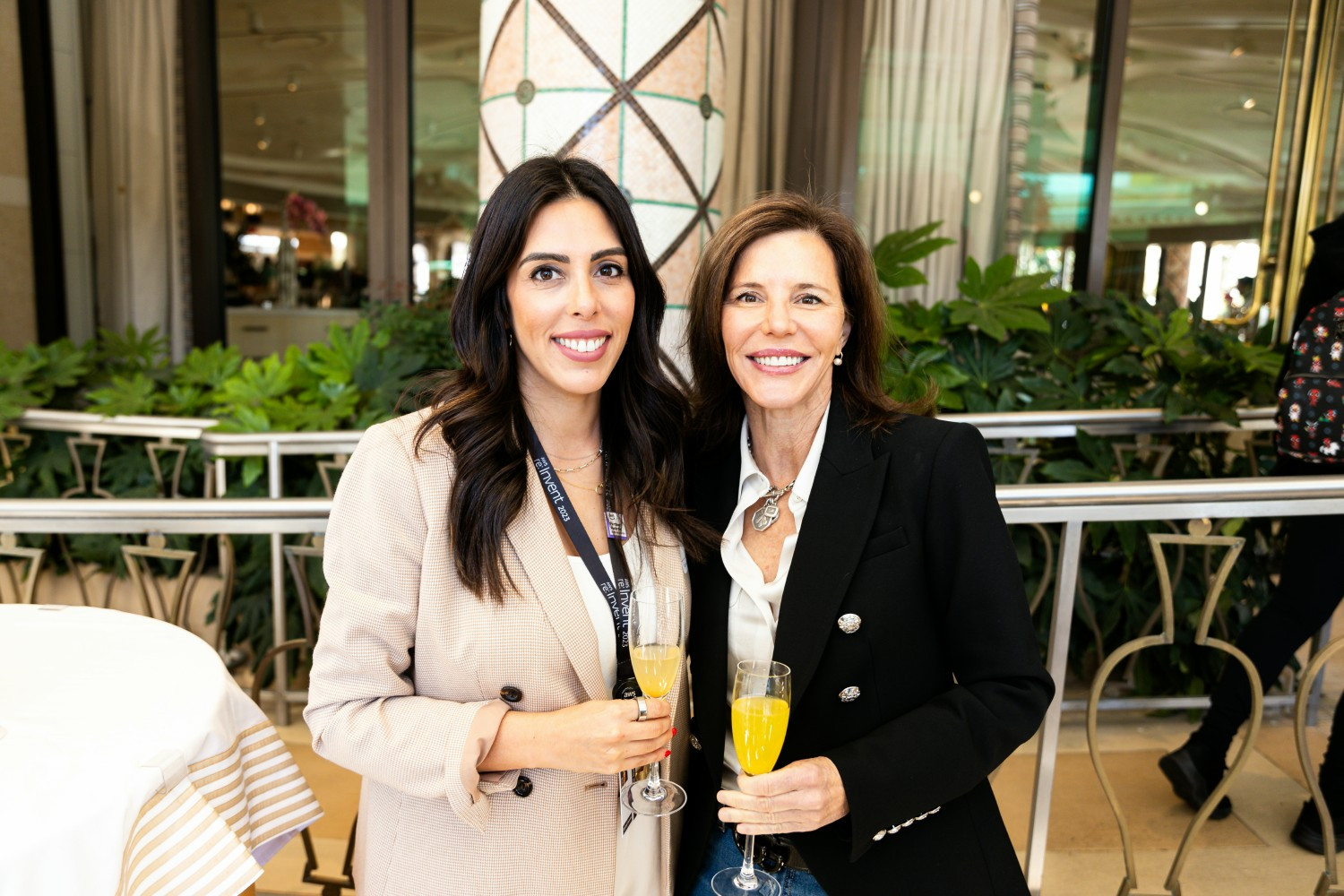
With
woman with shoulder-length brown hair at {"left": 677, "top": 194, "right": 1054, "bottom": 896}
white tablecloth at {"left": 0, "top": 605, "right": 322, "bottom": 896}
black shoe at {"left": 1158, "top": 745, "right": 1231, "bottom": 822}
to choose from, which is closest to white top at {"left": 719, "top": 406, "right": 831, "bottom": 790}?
woman with shoulder-length brown hair at {"left": 677, "top": 194, "right": 1054, "bottom": 896}

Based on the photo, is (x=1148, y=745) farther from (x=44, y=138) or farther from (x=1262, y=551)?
(x=44, y=138)

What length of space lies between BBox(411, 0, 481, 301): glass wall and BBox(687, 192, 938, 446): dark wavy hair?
15.1 ft

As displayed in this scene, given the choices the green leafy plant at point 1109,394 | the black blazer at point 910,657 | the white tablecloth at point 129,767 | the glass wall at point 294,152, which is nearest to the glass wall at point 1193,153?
the green leafy plant at point 1109,394

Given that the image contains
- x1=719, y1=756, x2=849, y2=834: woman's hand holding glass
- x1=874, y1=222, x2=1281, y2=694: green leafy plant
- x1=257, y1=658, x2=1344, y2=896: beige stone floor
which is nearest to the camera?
x1=719, y1=756, x2=849, y2=834: woman's hand holding glass

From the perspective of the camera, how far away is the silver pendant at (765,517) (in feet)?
4.75

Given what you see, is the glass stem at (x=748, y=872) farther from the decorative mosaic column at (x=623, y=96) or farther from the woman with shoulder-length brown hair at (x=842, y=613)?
the decorative mosaic column at (x=623, y=96)

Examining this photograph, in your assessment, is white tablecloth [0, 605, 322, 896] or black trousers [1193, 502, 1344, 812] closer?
white tablecloth [0, 605, 322, 896]

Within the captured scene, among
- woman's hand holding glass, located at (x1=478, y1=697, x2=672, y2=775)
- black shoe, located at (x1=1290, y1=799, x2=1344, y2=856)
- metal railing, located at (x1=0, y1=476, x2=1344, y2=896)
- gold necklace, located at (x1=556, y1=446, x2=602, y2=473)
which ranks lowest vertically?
black shoe, located at (x1=1290, y1=799, x2=1344, y2=856)

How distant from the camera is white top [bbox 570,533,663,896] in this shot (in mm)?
1320

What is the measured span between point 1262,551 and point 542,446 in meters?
3.10

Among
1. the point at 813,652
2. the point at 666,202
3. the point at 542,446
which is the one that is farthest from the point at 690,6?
the point at 813,652

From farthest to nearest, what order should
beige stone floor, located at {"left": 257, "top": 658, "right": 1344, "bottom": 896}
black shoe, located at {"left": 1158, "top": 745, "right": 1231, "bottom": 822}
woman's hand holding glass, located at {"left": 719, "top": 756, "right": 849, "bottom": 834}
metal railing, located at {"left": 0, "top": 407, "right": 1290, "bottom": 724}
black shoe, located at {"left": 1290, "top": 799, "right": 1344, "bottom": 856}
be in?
metal railing, located at {"left": 0, "top": 407, "right": 1290, "bottom": 724} < black shoe, located at {"left": 1158, "top": 745, "right": 1231, "bottom": 822} < black shoe, located at {"left": 1290, "top": 799, "right": 1344, "bottom": 856} < beige stone floor, located at {"left": 257, "top": 658, "right": 1344, "bottom": 896} < woman's hand holding glass, located at {"left": 719, "top": 756, "right": 849, "bottom": 834}

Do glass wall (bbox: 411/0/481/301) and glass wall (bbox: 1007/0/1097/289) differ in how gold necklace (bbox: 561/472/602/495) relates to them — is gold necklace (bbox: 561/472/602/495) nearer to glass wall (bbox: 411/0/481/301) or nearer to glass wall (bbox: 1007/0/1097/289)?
glass wall (bbox: 1007/0/1097/289)

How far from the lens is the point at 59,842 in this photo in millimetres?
955
